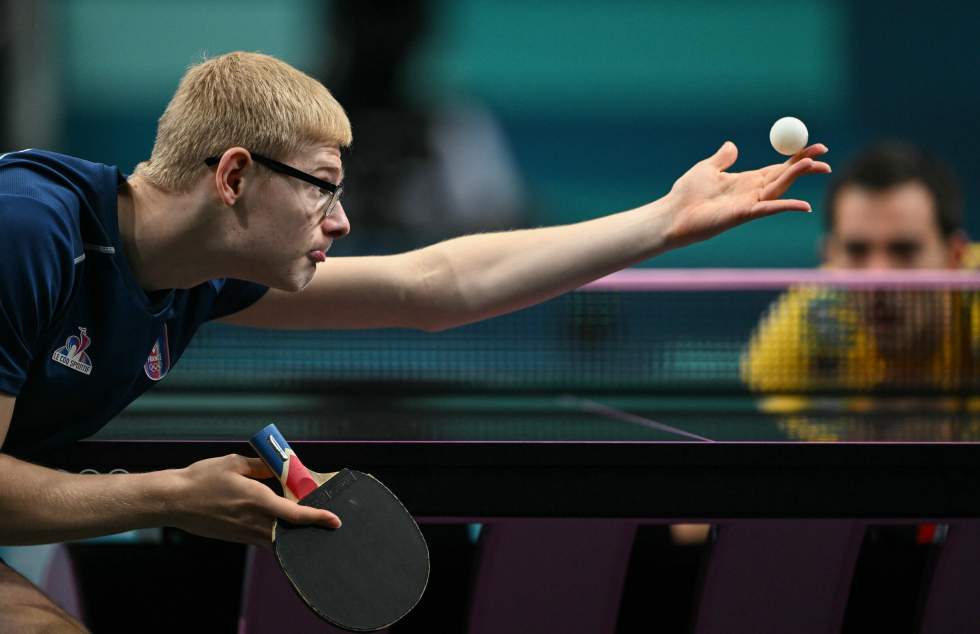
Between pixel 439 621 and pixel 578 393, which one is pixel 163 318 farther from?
pixel 578 393

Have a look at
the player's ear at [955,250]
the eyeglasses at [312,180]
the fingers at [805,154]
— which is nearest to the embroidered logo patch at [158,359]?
the eyeglasses at [312,180]

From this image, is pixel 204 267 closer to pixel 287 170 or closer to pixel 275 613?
pixel 287 170

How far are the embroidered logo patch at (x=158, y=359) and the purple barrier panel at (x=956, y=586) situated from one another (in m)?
1.33

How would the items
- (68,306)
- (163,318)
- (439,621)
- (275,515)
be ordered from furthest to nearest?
(439,621) → (163,318) → (68,306) → (275,515)

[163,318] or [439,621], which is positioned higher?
[163,318]

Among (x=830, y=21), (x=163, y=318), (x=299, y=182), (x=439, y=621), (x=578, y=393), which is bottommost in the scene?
(x=439, y=621)

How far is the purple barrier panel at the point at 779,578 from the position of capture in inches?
87.0

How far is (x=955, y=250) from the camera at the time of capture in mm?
4215

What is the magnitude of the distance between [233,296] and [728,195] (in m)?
0.89

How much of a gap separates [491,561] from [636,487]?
312 mm

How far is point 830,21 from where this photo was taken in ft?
29.2

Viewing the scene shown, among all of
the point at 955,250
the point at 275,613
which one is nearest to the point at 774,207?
the point at 275,613

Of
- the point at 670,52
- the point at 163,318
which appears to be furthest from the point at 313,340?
the point at 670,52

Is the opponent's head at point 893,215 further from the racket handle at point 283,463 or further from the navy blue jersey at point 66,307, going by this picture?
the racket handle at point 283,463
